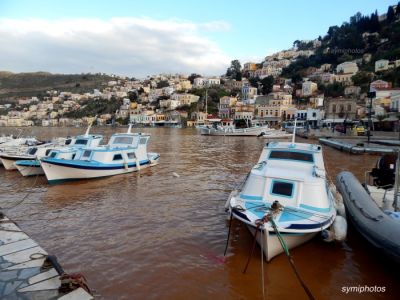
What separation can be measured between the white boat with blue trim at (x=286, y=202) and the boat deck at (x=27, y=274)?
4350mm

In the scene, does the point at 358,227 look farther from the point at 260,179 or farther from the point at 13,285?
the point at 13,285

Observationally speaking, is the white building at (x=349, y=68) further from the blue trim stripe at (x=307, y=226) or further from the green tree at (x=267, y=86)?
the blue trim stripe at (x=307, y=226)

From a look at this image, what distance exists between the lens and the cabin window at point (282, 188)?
9320 mm

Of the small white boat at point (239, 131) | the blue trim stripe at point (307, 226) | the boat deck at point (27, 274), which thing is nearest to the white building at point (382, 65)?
the small white boat at point (239, 131)

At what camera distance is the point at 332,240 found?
362 inches

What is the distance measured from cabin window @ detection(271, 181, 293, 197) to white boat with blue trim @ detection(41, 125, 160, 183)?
40.3 feet

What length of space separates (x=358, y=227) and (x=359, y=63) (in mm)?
143926

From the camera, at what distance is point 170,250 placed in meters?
9.39

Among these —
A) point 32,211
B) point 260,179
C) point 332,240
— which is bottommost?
point 32,211

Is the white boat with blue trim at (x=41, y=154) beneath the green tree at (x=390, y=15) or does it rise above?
beneath

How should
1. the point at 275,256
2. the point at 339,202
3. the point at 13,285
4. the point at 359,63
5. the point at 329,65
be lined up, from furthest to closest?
the point at 329,65 → the point at 359,63 → the point at 339,202 → the point at 275,256 → the point at 13,285

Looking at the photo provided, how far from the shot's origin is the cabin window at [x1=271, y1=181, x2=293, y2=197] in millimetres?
9320

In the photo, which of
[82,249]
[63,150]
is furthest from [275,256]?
[63,150]

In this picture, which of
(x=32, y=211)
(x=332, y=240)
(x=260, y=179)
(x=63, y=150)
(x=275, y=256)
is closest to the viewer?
(x=275, y=256)
